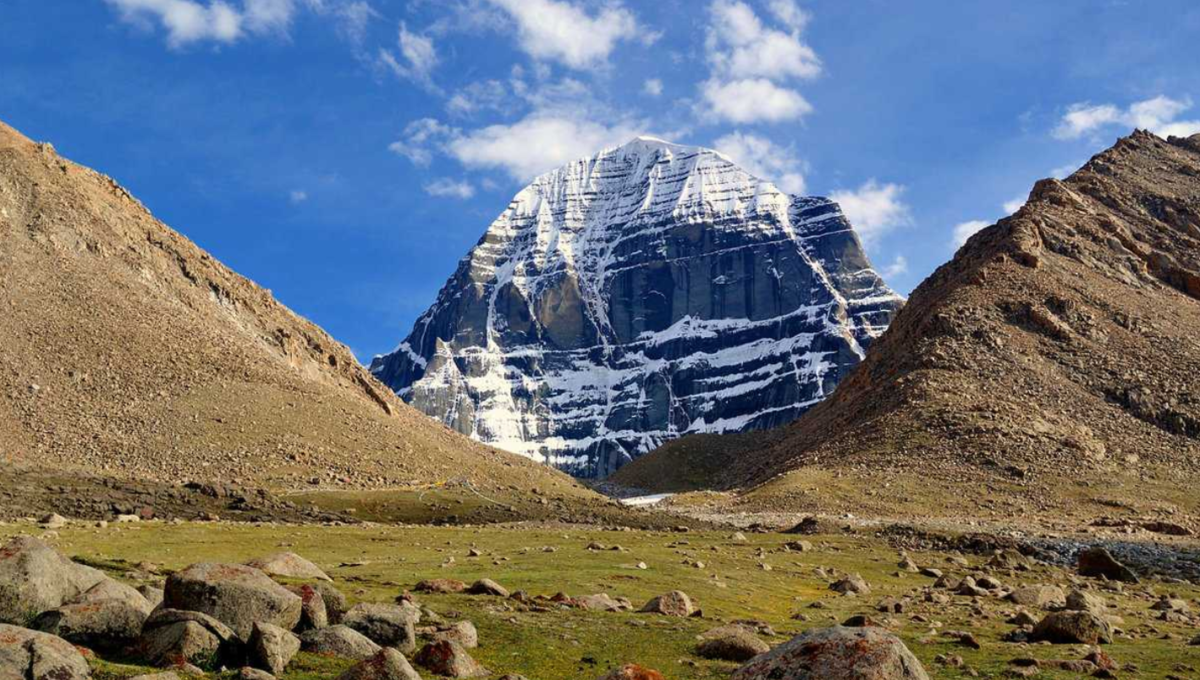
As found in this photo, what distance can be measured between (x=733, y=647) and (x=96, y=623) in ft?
48.1

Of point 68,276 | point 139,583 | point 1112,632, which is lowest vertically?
point 1112,632

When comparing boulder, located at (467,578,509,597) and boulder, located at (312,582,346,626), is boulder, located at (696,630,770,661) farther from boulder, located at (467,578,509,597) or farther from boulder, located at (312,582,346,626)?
boulder, located at (312,582,346,626)

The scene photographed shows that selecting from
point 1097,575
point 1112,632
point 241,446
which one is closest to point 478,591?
point 1112,632

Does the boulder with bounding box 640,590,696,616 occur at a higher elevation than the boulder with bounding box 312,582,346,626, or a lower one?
lower

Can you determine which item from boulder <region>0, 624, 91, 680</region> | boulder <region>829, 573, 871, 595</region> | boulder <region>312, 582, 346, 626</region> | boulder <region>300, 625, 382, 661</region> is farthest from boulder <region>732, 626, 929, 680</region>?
boulder <region>829, 573, 871, 595</region>

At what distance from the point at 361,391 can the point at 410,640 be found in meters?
123

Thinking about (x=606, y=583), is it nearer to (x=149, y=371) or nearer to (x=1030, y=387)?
→ (x=149, y=371)

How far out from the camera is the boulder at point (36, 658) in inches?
733

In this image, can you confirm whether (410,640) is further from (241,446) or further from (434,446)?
(434,446)

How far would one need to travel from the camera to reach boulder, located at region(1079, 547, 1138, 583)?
58.2 meters

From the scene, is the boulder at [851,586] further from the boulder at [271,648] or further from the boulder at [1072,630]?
the boulder at [271,648]

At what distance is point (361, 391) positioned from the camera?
145m

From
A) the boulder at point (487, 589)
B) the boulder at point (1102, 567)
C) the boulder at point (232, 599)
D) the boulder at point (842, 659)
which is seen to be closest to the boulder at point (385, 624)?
the boulder at point (232, 599)

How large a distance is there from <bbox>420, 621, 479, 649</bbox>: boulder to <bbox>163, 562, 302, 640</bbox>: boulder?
10.7 ft
